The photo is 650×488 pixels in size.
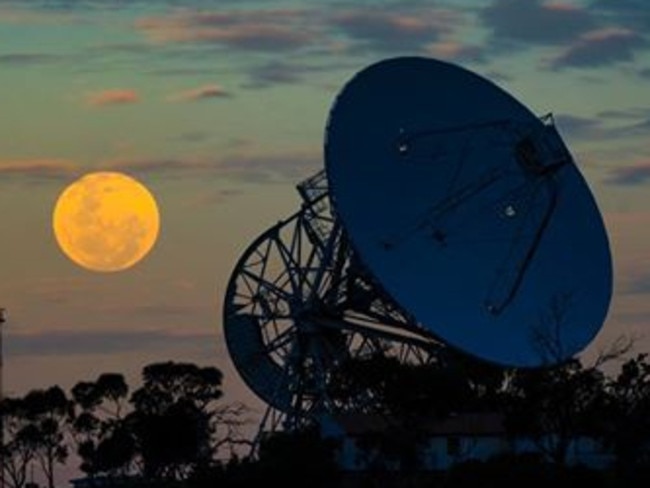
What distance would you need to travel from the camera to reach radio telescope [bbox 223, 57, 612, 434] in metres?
107

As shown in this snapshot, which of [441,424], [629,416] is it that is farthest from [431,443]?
[629,416]

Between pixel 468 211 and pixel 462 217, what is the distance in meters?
1.29

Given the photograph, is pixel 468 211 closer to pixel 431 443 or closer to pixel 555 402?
pixel 555 402

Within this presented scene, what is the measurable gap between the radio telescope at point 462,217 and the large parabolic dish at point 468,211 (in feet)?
0.24

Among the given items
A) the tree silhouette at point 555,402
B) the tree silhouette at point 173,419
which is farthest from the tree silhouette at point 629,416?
the tree silhouette at point 173,419

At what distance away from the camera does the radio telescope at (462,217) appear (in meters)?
107

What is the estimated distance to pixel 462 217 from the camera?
110 metres

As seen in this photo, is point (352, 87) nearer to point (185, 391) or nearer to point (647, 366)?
point (647, 366)

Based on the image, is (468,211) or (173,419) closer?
(468,211)

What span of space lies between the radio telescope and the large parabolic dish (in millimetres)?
75

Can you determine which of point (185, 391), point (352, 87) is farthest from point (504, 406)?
point (185, 391)

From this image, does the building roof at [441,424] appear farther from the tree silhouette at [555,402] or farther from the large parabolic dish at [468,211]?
the large parabolic dish at [468,211]

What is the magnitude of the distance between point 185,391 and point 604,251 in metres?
76.9

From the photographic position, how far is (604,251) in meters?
112
